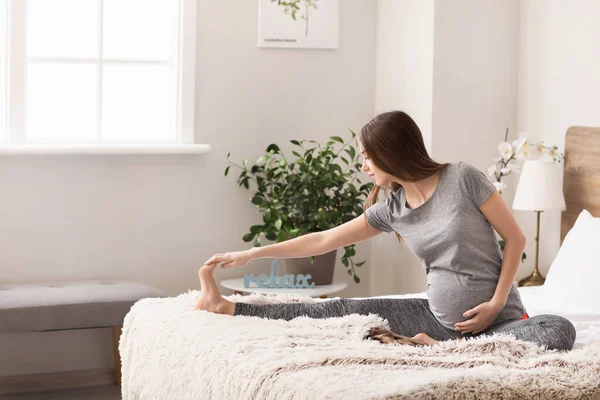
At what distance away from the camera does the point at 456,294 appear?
244cm

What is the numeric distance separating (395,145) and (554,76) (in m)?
1.69

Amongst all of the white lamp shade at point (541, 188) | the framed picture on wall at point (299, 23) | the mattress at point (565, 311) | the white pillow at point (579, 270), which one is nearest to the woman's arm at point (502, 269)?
the mattress at point (565, 311)

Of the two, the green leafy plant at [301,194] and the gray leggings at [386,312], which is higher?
the green leafy plant at [301,194]

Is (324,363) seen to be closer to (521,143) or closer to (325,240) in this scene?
(325,240)

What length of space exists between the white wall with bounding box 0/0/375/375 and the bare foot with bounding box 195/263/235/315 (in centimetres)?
150

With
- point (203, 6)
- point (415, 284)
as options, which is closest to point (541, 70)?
point (415, 284)

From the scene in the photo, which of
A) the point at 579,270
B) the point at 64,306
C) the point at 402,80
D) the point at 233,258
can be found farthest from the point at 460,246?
the point at 402,80

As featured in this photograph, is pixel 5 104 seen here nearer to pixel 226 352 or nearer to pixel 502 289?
pixel 226 352

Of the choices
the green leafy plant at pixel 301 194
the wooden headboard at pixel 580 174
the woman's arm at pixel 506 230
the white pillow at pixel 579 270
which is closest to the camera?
the woman's arm at pixel 506 230

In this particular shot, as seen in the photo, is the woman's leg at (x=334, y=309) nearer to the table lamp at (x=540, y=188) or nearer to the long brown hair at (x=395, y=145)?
the long brown hair at (x=395, y=145)

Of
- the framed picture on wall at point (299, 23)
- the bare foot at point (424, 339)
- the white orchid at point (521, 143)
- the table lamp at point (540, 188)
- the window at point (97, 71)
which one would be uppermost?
the framed picture on wall at point (299, 23)

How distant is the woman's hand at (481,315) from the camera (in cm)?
238

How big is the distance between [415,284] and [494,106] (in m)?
0.88

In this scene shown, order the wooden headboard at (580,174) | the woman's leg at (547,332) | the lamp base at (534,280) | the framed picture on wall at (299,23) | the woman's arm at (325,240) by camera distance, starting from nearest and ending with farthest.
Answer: the woman's leg at (547,332), the woman's arm at (325,240), the wooden headboard at (580,174), the lamp base at (534,280), the framed picture on wall at (299,23)
